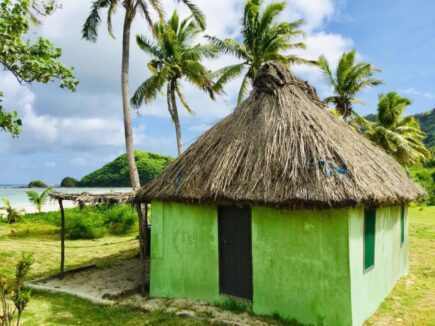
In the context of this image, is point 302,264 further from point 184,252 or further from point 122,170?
point 122,170

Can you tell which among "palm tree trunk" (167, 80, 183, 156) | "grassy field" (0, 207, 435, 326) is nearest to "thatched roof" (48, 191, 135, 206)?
"grassy field" (0, 207, 435, 326)

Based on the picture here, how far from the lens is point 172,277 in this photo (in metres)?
8.46

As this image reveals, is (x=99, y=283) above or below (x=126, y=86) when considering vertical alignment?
below

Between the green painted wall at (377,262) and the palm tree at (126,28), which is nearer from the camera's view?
the green painted wall at (377,262)

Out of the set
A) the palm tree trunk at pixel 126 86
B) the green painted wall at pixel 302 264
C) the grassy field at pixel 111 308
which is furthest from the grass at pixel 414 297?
the palm tree trunk at pixel 126 86

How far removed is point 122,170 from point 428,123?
6291cm

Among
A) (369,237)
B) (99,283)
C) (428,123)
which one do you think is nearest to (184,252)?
(99,283)

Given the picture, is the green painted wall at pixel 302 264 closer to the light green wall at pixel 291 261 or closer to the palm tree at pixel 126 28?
the light green wall at pixel 291 261

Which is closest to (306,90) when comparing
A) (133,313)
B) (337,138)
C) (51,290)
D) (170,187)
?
(337,138)

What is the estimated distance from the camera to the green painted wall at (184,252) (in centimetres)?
794

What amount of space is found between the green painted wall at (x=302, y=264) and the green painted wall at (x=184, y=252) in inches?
41.2

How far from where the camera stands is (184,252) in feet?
27.2

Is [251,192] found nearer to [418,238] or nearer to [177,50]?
[418,238]

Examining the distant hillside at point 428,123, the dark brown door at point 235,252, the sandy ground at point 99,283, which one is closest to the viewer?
the dark brown door at point 235,252
